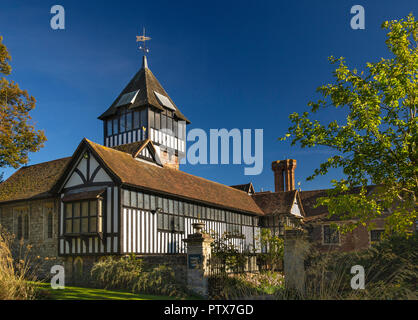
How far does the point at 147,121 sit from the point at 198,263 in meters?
16.3

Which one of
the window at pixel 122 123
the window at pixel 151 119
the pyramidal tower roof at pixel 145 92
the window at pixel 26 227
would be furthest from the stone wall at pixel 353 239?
the window at pixel 26 227

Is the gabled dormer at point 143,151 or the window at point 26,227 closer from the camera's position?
the window at point 26,227

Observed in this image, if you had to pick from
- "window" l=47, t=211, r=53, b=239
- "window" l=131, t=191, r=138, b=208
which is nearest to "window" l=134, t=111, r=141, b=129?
"window" l=47, t=211, r=53, b=239

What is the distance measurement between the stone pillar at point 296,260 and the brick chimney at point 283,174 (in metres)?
24.3

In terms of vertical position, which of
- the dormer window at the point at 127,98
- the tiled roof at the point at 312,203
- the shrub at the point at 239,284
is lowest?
the shrub at the point at 239,284

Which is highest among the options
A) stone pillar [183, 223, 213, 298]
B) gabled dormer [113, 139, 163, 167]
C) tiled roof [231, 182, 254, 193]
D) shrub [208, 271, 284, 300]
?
gabled dormer [113, 139, 163, 167]

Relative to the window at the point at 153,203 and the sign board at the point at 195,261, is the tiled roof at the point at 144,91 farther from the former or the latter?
the sign board at the point at 195,261

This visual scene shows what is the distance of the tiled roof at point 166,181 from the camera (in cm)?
1927

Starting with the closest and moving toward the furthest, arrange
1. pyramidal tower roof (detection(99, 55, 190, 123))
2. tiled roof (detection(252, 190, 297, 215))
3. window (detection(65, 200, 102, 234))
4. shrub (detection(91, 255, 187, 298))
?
shrub (detection(91, 255, 187, 298)) → window (detection(65, 200, 102, 234)) → pyramidal tower roof (detection(99, 55, 190, 123)) → tiled roof (detection(252, 190, 297, 215))

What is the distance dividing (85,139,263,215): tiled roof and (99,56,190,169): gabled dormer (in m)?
3.78

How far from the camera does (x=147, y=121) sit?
28.9 metres

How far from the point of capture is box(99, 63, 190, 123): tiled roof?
2969 cm

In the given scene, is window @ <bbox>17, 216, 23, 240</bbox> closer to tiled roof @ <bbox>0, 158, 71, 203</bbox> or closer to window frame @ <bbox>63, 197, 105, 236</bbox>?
tiled roof @ <bbox>0, 158, 71, 203</bbox>
